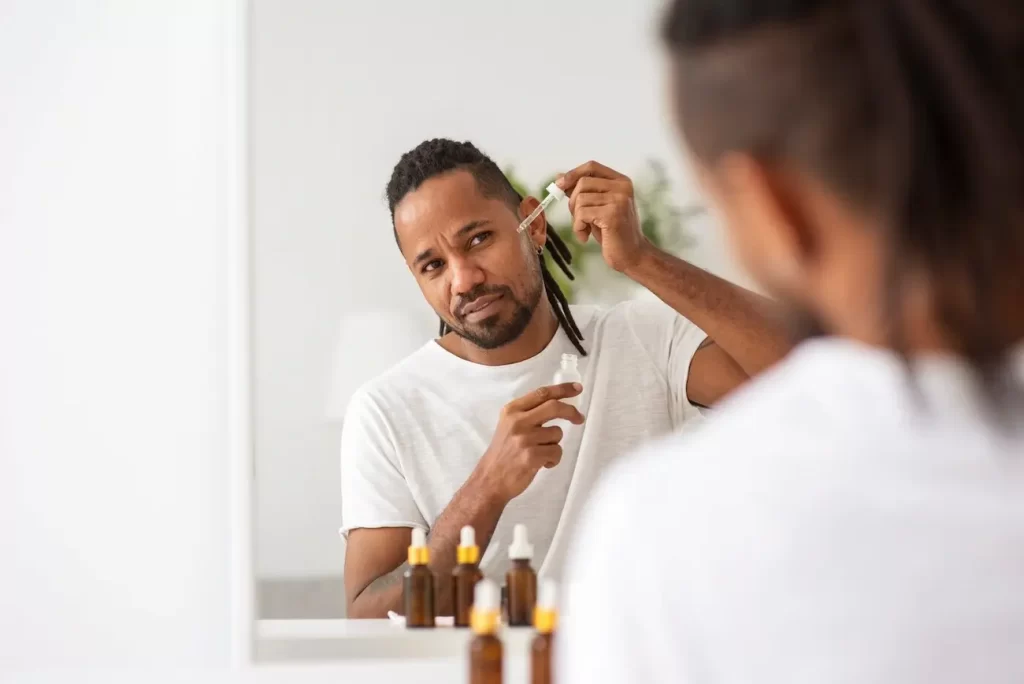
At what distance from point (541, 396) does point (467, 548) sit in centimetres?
23

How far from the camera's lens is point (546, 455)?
4.53ft

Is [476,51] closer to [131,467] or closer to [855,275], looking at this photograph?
[131,467]

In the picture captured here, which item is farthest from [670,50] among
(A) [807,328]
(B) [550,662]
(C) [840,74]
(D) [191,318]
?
(D) [191,318]

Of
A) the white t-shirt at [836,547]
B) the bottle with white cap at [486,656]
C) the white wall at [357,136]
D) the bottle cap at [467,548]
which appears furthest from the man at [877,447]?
the white wall at [357,136]

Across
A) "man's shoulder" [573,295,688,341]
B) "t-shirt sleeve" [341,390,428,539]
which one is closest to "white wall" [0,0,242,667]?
"t-shirt sleeve" [341,390,428,539]

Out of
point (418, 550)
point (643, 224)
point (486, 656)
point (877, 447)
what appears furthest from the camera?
point (643, 224)

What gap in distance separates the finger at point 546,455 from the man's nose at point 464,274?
0.78 feet

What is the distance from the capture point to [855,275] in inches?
16.4

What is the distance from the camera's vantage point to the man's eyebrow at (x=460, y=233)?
1389 mm

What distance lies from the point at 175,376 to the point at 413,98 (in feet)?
1.69

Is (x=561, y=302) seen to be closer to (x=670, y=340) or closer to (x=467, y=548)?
(x=670, y=340)

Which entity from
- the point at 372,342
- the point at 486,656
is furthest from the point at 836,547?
the point at 372,342

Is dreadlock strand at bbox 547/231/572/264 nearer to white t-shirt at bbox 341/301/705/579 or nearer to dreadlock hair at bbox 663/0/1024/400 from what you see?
white t-shirt at bbox 341/301/705/579

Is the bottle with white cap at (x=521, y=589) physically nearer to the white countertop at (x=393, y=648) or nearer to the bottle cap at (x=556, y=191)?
the white countertop at (x=393, y=648)
